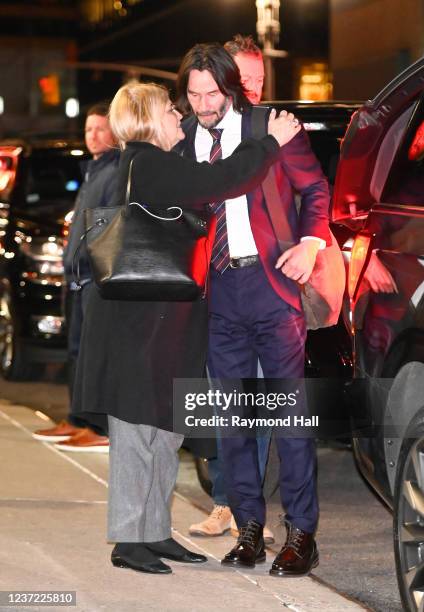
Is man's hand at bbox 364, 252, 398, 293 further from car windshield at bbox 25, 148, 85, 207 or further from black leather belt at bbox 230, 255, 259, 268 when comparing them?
car windshield at bbox 25, 148, 85, 207

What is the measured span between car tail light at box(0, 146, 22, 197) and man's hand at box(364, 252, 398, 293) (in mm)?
6730

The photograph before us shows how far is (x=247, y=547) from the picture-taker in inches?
209

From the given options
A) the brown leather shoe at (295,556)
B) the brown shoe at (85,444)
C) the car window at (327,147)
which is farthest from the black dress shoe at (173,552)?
the brown shoe at (85,444)

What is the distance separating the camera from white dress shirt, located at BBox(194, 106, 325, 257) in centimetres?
515

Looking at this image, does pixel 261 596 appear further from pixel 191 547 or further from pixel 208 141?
pixel 208 141

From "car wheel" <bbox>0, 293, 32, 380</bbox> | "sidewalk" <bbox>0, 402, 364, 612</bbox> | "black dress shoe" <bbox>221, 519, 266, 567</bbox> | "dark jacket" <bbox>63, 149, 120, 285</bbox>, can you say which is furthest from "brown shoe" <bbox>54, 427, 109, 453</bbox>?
"car wheel" <bbox>0, 293, 32, 380</bbox>

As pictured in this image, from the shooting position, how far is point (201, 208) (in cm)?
503

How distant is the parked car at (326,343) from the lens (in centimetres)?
564

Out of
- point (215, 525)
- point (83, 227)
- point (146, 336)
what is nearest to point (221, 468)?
point (215, 525)

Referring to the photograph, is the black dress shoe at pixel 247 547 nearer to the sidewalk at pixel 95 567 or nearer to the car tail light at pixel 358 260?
the sidewalk at pixel 95 567

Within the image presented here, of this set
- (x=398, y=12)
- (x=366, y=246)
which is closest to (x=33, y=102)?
(x=398, y=12)

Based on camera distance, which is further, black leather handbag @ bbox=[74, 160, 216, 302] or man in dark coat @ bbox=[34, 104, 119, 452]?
man in dark coat @ bbox=[34, 104, 119, 452]

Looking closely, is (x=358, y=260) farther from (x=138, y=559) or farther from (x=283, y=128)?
(x=138, y=559)

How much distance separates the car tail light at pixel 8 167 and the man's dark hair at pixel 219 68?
6213 millimetres
